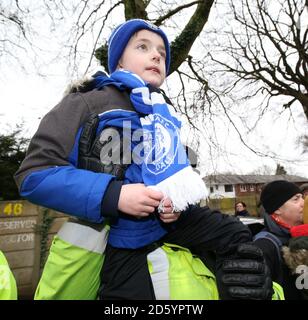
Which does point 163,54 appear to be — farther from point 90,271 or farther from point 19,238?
point 19,238

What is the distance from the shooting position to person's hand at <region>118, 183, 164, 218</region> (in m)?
1.03

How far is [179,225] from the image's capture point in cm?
121

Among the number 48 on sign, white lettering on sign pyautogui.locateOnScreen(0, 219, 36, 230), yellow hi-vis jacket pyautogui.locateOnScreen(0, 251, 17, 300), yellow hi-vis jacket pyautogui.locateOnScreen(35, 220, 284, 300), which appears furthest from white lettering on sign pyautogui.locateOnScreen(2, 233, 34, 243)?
yellow hi-vis jacket pyautogui.locateOnScreen(35, 220, 284, 300)

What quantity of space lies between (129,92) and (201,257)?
2.35 feet

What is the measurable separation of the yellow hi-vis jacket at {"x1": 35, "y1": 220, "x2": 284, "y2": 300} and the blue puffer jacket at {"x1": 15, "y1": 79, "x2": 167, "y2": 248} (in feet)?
0.25

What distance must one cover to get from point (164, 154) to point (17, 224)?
6.07 m

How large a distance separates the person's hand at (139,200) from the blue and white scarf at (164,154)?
0.09ft

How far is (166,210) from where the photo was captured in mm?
1051

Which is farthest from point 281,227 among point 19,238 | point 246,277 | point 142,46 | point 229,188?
point 229,188

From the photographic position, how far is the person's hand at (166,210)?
3.41 ft

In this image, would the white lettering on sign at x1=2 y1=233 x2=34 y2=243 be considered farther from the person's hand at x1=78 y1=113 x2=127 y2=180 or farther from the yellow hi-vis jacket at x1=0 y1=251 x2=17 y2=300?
the person's hand at x1=78 y1=113 x2=127 y2=180

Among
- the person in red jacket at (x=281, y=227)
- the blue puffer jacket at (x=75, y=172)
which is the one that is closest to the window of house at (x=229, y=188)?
the person in red jacket at (x=281, y=227)
